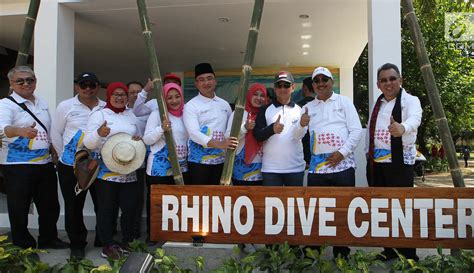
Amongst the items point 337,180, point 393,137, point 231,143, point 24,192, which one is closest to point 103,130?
point 24,192

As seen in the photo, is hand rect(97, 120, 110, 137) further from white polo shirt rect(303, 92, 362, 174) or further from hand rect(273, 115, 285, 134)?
white polo shirt rect(303, 92, 362, 174)

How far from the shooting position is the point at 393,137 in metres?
3.46

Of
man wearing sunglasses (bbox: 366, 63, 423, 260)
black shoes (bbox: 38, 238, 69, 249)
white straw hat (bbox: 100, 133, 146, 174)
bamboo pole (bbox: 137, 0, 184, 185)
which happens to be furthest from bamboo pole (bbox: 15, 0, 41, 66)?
man wearing sunglasses (bbox: 366, 63, 423, 260)

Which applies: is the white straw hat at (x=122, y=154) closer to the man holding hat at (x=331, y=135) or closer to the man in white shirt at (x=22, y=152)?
the man in white shirt at (x=22, y=152)

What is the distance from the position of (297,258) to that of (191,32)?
527 centimetres

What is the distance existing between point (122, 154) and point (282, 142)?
55.2 inches

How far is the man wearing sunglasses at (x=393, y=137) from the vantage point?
3.46m

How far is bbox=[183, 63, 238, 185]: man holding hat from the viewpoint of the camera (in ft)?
12.7

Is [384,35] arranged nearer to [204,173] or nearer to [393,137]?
[393,137]

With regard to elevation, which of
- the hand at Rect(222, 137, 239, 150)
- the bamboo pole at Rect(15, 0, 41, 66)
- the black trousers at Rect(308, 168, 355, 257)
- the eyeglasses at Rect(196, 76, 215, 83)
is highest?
the bamboo pole at Rect(15, 0, 41, 66)

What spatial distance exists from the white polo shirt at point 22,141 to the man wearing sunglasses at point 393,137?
3059 millimetres

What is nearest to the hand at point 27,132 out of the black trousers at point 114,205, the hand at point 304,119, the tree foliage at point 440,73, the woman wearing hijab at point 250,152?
the black trousers at point 114,205

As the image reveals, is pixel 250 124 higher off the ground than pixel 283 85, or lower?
lower

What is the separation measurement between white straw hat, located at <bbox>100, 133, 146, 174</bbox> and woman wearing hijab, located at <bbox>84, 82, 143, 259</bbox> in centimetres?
9
